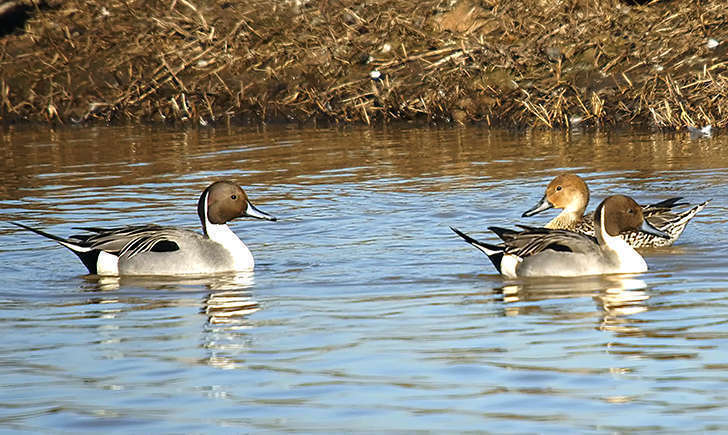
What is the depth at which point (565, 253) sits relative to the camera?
8273 millimetres

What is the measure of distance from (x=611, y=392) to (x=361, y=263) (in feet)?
11.9

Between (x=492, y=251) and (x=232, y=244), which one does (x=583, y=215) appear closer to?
(x=492, y=251)

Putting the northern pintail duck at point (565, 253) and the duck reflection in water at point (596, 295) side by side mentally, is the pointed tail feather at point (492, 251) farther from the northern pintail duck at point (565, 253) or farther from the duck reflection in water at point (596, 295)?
the duck reflection in water at point (596, 295)

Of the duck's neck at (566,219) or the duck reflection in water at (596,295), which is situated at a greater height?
the duck's neck at (566,219)

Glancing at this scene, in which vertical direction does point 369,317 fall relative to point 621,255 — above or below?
below

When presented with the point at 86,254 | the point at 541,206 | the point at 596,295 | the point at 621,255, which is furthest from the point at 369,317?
the point at 541,206

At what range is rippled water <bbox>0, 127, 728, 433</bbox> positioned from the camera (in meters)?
5.18

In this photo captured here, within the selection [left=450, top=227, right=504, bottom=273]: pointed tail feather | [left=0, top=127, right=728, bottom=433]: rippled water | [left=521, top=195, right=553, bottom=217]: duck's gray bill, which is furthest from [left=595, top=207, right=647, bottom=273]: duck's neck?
[left=521, top=195, right=553, bottom=217]: duck's gray bill

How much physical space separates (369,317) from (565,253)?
5.96ft

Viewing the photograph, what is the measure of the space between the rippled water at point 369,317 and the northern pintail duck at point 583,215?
199 millimetres

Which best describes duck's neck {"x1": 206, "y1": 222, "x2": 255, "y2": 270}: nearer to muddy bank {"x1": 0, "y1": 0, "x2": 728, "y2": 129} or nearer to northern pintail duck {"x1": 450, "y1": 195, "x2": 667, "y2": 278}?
northern pintail duck {"x1": 450, "y1": 195, "x2": 667, "y2": 278}

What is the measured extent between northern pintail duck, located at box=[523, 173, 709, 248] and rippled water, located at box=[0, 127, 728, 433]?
20 centimetres

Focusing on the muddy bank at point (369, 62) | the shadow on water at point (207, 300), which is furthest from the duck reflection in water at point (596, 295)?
the muddy bank at point (369, 62)

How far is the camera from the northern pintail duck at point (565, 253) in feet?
27.1
